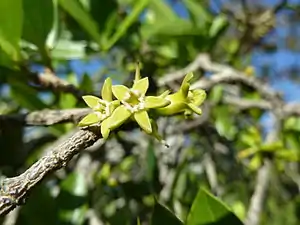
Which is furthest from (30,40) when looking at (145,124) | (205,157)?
(205,157)

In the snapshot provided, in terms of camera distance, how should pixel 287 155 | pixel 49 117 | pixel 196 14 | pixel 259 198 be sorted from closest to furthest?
pixel 49 117 → pixel 259 198 → pixel 287 155 → pixel 196 14

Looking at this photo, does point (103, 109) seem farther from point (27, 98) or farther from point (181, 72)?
point (181, 72)

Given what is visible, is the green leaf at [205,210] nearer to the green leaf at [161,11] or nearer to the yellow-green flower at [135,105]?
the yellow-green flower at [135,105]

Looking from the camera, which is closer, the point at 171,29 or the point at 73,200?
the point at 73,200

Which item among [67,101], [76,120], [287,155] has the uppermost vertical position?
[76,120]

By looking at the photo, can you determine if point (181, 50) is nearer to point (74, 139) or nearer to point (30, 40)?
point (30, 40)

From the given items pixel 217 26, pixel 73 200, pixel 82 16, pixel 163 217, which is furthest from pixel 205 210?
pixel 217 26

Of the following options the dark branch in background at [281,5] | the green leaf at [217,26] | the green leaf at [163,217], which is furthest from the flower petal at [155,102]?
the dark branch in background at [281,5]
